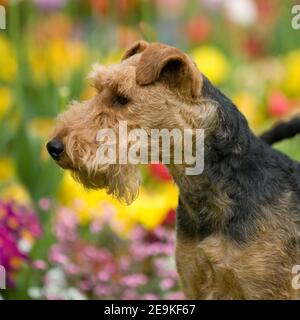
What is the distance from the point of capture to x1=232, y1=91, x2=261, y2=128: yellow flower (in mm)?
5790

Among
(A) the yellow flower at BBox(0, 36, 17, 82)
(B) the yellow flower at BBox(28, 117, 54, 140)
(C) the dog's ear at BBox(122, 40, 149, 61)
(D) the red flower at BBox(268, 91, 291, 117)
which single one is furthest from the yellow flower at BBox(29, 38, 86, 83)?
(C) the dog's ear at BBox(122, 40, 149, 61)

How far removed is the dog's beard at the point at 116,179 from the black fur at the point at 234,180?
21 cm

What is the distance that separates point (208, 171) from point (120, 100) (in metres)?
0.43

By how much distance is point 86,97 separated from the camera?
5645 millimetres

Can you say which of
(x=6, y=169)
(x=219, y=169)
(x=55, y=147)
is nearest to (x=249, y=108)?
(x=6, y=169)

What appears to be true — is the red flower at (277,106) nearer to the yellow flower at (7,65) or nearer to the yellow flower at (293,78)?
the yellow flower at (293,78)

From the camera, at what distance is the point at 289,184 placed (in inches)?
126

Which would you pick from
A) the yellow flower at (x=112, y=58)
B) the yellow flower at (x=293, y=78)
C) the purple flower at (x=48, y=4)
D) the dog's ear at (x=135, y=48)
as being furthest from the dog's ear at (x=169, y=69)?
the purple flower at (x=48, y=4)

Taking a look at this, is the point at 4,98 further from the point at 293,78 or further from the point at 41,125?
the point at 293,78

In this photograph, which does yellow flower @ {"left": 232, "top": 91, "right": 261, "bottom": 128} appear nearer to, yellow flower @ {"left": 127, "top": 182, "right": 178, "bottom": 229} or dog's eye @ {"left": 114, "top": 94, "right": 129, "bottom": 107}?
yellow flower @ {"left": 127, "top": 182, "right": 178, "bottom": 229}
